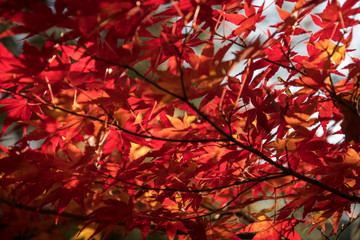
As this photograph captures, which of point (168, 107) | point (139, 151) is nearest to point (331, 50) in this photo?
point (168, 107)

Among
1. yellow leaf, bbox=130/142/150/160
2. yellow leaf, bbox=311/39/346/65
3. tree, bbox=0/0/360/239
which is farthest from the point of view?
yellow leaf, bbox=130/142/150/160

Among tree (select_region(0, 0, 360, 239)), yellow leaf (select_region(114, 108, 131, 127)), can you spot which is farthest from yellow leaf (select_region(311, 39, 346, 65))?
yellow leaf (select_region(114, 108, 131, 127))

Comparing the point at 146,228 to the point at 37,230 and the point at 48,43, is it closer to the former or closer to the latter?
the point at 37,230

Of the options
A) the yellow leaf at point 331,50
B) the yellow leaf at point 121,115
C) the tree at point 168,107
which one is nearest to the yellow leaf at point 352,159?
the tree at point 168,107

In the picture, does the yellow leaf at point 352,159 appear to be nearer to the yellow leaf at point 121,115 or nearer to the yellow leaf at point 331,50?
the yellow leaf at point 331,50

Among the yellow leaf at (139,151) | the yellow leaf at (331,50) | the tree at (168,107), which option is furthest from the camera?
the yellow leaf at (139,151)

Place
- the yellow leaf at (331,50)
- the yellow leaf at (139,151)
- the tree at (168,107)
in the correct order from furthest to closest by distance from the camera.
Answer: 1. the yellow leaf at (139,151)
2. the yellow leaf at (331,50)
3. the tree at (168,107)

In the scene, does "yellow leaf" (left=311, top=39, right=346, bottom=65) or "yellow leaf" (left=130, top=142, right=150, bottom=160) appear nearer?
"yellow leaf" (left=311, top=39, right=346, bottom=65)

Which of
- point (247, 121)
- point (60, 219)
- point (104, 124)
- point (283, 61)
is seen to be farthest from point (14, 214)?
point (283, 61)

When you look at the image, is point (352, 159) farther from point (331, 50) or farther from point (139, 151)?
point (139, 151)

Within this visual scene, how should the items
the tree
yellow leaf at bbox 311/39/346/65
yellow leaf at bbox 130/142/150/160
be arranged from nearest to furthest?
1. the tree
2. yellow leaf at bbox 311/39/346/65
3. yellow leaf at bbox 130/142/150/160

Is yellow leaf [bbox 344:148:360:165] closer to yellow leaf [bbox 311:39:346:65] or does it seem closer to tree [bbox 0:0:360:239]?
tree [bbox 0:0:360:239]

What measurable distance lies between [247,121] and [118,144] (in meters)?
0.33

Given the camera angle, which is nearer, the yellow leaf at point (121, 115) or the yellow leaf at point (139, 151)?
the yellow leaf at point (121, 115)
